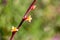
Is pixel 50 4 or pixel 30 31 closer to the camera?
pixel 30 31

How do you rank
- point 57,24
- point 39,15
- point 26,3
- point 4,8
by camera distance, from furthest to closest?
point 57,24
point 39,15
point 26,3
point 4,8

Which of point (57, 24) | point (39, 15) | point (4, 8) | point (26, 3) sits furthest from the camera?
point (57, 24)

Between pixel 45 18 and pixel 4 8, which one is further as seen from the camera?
pixel 45 18

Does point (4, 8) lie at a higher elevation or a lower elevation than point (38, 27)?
higher

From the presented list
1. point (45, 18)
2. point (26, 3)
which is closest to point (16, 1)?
point (26, 3)

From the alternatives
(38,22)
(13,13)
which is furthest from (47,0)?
(13,13)

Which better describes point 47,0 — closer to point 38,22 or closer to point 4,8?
point 38,22

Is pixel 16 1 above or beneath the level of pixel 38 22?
above

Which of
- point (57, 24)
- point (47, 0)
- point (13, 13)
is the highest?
point (13, 13)

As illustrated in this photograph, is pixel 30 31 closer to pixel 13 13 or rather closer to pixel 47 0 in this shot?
pixel 13 13
